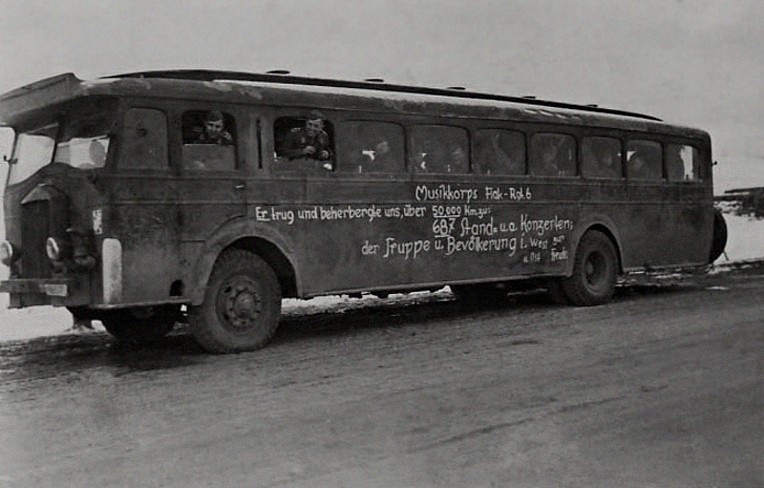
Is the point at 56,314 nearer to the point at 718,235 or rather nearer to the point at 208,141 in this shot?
the point at 208,141

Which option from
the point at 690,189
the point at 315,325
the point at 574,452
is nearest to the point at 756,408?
the point at 574,452

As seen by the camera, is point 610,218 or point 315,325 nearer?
point 315,325

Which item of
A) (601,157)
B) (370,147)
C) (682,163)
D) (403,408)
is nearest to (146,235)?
(370,147)

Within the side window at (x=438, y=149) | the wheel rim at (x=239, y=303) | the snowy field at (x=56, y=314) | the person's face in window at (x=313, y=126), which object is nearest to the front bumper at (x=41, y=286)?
the wheel rim at (x=239, y=303)

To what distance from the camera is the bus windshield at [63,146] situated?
24.8 ft

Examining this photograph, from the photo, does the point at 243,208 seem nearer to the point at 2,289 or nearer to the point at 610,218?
the point at 2,289

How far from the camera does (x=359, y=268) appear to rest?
8.98 meters

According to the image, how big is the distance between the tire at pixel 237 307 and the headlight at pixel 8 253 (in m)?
1.54

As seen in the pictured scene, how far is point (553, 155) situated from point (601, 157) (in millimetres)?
925

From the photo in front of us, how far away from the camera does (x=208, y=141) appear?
7977mm

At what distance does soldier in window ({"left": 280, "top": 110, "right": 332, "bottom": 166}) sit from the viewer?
853 centimetres

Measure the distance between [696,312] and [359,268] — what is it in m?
3.72

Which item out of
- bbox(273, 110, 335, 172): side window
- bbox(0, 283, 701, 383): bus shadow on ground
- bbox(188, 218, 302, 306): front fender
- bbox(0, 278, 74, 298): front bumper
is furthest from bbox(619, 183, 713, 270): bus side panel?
bbox(0, 278, 74, 298): front bumper

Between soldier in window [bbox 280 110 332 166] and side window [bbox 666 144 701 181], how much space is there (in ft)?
18.9
